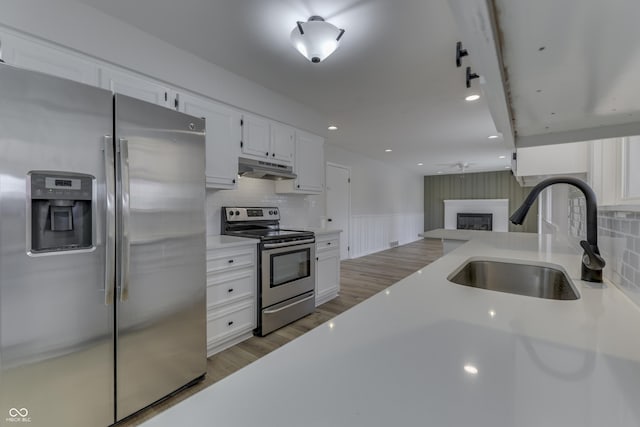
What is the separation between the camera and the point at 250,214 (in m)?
2.99

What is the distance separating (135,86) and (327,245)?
2389mm

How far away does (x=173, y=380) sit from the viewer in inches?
66.2

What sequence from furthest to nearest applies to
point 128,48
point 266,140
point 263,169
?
1. point 266,140
2. point 263,169
3. point 128,48

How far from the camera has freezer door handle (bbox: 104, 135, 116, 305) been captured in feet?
4.48

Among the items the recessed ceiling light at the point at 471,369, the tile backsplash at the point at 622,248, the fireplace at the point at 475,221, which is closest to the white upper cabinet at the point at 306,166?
the tile backsplash at the point at 622,248

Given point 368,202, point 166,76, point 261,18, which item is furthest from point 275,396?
point 368,202

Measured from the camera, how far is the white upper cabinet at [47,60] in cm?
148

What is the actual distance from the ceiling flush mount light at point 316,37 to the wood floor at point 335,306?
2.28 meters

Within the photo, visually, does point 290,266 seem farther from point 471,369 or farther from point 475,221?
point 475,221

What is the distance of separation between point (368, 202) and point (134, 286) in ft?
18.8

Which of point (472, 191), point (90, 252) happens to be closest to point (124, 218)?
point (90, 252)

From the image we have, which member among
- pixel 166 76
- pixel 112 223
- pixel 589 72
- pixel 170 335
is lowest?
pixel 170 335

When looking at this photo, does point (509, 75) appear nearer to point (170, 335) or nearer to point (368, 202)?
point (170, 335)

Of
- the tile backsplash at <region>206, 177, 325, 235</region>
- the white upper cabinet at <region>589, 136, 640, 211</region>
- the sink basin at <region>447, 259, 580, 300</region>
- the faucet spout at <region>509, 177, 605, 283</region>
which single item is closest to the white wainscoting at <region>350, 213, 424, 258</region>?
the tile backsplash at <region>206, 177, 325, 235</region>
